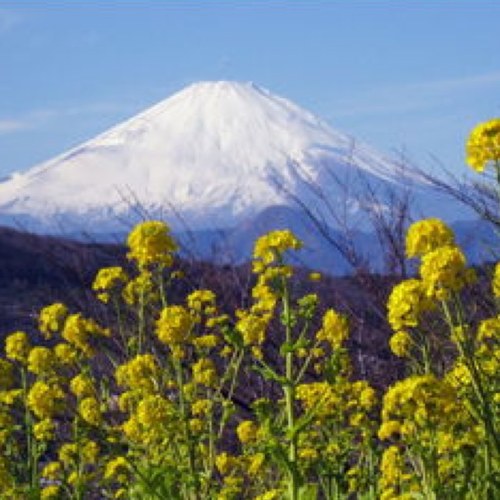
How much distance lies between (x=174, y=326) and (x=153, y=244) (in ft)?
1.50

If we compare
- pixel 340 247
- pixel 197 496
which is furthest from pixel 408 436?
pixel 340 247

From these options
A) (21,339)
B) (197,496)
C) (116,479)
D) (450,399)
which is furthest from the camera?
(21,339)

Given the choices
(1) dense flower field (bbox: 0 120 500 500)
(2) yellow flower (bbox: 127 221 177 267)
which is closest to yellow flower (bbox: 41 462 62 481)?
(1) dense flower field (bbox: 0 120 500 500)

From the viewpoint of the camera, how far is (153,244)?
218 inches

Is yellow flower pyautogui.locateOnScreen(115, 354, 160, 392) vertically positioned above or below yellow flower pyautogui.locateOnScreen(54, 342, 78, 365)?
below

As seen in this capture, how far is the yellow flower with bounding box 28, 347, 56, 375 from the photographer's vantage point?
21.1 feet

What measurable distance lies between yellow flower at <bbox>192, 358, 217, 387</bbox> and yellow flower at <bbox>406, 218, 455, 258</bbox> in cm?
187

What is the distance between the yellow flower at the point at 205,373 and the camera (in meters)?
6.07

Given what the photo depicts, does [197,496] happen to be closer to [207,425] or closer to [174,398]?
[207,425]

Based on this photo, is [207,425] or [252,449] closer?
[252,449]

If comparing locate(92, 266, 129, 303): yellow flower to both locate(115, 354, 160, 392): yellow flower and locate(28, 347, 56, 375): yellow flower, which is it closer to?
locate(28, 347, 56, 375): yellow flower

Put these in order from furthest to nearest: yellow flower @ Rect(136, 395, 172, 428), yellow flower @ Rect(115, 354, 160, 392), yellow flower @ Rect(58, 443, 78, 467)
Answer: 1. yellow flower @ Rect(58, 443, 78, 467)
2. yellow flower @ Rect(115, 354, 160, 392)
3. yellow flower @ Rect(136, 395, 172, 428)

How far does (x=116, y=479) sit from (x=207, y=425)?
48 centimetres

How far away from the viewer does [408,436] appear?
4344 mm
